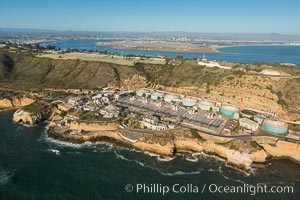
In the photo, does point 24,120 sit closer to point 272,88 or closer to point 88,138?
Answer: point 88,138

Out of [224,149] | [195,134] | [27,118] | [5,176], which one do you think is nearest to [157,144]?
[195,134]

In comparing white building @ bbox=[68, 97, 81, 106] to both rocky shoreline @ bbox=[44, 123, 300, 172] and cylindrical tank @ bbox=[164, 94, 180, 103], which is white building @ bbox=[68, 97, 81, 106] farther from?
cylindrical tank @ bbox=[164, 94, 180, 103]

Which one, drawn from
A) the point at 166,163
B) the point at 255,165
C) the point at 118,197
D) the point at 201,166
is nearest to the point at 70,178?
the point at 118,197

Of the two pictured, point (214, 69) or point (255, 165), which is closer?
point (255, 165)

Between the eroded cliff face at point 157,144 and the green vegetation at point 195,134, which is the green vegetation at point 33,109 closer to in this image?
the eroded cliff face at point 157,144

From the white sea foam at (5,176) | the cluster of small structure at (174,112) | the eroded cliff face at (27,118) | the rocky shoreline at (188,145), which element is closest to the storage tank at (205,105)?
the cluster of small structure at (174,112)

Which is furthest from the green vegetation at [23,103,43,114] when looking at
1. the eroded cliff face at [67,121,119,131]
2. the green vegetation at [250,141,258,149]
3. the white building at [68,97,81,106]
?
the green vegetation at [250,141,258,149]
